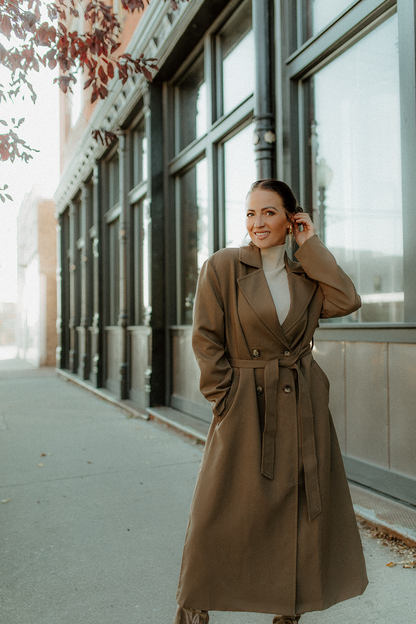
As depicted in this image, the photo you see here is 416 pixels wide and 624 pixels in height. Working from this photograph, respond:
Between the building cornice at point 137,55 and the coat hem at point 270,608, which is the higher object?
the building cornice at point 137,55

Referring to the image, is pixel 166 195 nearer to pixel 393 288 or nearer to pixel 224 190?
pixel 224 190

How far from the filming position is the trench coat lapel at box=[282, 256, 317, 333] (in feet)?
7.36

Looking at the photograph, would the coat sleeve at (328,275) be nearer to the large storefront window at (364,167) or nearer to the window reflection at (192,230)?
the large storefront window at (364,167)

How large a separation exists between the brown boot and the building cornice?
4.51m

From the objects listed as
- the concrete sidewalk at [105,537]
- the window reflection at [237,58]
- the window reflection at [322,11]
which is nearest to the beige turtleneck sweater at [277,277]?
the concrete sidewalk at [105,537]

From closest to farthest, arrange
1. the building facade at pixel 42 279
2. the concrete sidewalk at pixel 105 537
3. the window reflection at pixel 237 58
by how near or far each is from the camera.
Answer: the concrete sidewalk at pixel 105 537
the window reflection at pixel 237 58
the building facade at pixel 42 279

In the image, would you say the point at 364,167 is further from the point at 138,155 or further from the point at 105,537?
the point at 138,155

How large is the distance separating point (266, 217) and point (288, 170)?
103 inches

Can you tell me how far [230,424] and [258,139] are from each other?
3.23 m

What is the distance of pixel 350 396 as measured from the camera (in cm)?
410

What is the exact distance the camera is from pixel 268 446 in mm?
2148

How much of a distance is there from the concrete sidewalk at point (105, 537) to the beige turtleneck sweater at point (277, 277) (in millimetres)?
1445

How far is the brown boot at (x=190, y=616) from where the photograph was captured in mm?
2172

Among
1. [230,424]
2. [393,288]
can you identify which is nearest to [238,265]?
[230,424]
